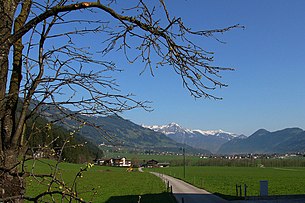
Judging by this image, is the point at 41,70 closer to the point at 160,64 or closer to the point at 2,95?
the point at 2,95

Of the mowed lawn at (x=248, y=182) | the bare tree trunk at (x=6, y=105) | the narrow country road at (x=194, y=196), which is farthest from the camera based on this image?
the mowed lawn at (x=248, y=182)

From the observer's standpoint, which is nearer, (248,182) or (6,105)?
(6,105)

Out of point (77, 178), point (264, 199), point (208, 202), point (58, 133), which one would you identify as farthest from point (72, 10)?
point (208, 202)

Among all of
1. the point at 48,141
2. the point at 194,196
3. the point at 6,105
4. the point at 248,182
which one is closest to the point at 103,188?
the point at 194,196

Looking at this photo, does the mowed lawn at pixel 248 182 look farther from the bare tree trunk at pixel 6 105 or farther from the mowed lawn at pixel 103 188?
the bare tree trunk at pixel 6 105

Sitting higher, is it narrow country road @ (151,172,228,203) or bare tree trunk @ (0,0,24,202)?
bare tree trunk @ (0,0,24,202)

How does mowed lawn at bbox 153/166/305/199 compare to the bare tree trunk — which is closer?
the bare tree trunk

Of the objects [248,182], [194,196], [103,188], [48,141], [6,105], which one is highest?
[6,105]

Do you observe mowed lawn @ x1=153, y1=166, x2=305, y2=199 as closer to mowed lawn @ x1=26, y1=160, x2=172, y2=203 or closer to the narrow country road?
the narrow country road

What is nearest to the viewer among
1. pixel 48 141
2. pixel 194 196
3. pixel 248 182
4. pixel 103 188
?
pixel 48 141

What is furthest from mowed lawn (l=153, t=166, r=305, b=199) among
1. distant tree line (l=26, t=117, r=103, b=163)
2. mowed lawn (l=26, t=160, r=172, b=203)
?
distant tree line (l=26, t=117, r=103, b=163)

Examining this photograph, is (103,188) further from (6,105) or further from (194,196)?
(6,105)

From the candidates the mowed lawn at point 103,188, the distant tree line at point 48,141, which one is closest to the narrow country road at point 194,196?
the mowed lawn at point 103,188

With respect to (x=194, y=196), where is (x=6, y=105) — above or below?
above
